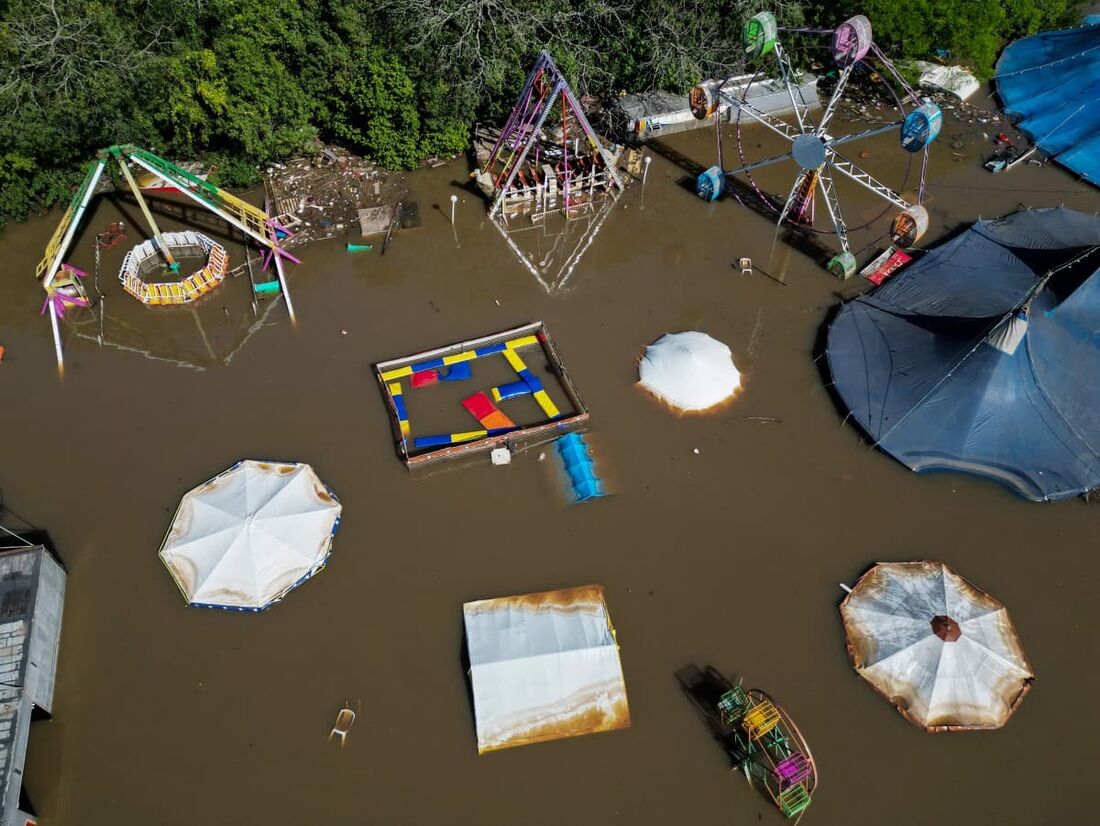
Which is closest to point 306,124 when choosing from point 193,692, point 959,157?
point 193,692

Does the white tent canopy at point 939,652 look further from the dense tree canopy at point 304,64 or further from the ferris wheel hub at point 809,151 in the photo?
the dense tree canopy at point 304,64

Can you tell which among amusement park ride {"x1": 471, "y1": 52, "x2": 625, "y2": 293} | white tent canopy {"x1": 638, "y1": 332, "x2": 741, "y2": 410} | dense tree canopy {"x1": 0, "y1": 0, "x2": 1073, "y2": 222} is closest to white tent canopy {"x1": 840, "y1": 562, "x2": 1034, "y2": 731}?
white tent canopy {"x1": 638, "y1": 332, "x2": 741, "y2": 410}

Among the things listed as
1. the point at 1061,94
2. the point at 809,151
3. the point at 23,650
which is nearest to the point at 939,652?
the point at 809,151

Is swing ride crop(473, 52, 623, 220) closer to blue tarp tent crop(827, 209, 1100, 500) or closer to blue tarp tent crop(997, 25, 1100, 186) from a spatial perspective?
blue tarp tent crop(827, 209, 1100, 500)

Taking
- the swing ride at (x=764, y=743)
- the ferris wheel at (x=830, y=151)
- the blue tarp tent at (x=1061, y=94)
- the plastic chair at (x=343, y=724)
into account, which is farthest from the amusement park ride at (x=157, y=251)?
the blue tarp tent at (x=1061, y=94)

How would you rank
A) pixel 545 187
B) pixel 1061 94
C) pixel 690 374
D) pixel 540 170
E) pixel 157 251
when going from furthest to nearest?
1. pixel 1061 94
2. pixel 540 170
3. pixel 545 187
4. pixel 157 251
5. pixel 690 374

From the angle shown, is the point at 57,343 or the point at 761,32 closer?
the point at 57,343

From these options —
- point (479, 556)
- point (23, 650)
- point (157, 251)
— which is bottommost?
point (23, 650)

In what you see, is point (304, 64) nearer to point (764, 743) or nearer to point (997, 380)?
point (997, 380)
